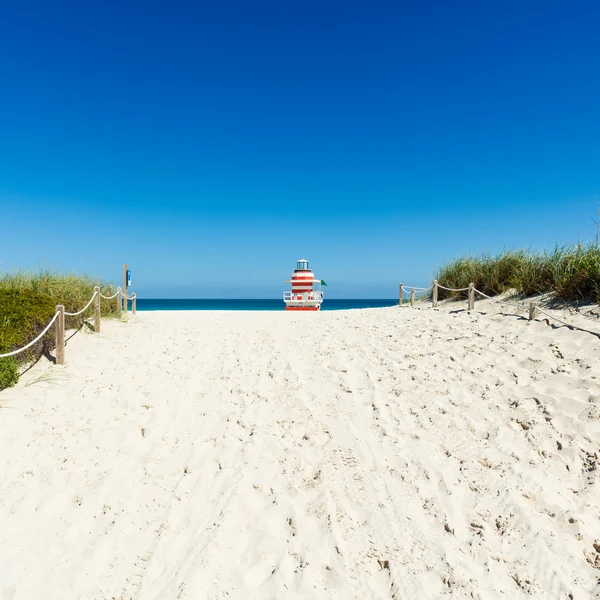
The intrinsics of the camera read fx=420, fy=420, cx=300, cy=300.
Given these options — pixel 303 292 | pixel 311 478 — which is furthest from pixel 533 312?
pixel 303 292

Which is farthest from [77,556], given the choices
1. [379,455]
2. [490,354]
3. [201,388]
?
[490,354]

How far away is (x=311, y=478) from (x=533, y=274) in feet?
25.2

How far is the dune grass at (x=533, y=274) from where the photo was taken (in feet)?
24.6

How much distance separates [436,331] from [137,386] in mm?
5484

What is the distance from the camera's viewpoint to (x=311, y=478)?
12.0ft

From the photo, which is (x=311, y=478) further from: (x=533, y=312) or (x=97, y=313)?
(x=97, y=313)

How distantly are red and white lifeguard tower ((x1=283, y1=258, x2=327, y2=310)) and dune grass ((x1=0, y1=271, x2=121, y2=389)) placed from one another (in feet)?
50.8

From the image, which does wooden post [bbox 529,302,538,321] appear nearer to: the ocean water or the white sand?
the white sand

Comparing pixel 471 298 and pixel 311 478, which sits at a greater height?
pixel 471 298

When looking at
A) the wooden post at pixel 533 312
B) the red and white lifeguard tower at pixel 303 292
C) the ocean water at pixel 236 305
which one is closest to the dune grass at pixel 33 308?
the wooden post at pixel 533 312

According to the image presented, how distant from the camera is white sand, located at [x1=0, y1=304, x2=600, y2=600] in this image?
2689mm

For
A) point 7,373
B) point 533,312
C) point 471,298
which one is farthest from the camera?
point 471,298

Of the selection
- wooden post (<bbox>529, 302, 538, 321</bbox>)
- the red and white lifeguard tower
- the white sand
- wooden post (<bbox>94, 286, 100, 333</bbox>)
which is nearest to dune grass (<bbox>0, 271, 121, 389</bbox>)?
wooden post (<bbox>94, 286, 100, 333</bbox>)

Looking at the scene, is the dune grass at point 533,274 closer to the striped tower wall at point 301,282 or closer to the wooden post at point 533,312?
the wooden post at point 533,312
